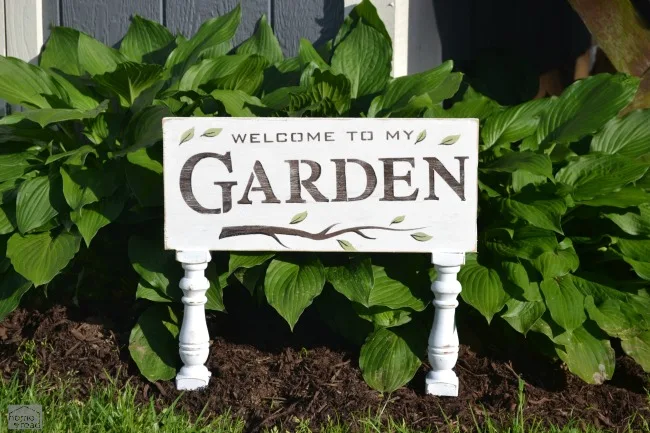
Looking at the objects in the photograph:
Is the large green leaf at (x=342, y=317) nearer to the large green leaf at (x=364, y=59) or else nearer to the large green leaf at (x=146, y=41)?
the large green leaf at (x=364, y=59)

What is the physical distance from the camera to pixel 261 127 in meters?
2.70

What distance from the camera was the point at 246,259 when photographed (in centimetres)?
285

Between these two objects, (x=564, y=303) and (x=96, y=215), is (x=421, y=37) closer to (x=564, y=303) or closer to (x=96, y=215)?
(x=564, y=303)

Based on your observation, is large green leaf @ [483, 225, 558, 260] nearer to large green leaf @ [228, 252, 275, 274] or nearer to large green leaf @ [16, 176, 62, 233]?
large green leaf @ [228, 252, 275, 274]

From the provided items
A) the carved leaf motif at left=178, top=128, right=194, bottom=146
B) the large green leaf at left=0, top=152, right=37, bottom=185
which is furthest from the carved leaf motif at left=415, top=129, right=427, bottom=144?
the large green leaf at left=0, top=152, right=37, bottom=185

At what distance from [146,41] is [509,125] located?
135 cm

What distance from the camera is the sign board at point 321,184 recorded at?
2.69 meters

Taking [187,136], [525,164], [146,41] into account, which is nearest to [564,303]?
[525,164]

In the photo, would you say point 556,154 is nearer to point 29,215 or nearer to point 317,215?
point 317,215

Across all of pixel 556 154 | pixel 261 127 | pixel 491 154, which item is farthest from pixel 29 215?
pixel 556 154

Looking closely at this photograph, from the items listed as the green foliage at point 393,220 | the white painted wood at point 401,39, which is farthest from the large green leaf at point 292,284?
the white painted wood at point 401,39

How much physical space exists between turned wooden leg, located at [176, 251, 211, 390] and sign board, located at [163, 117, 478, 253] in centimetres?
5

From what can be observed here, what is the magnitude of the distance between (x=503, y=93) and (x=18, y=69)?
2081mm

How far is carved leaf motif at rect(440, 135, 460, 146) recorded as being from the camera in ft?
8.76
